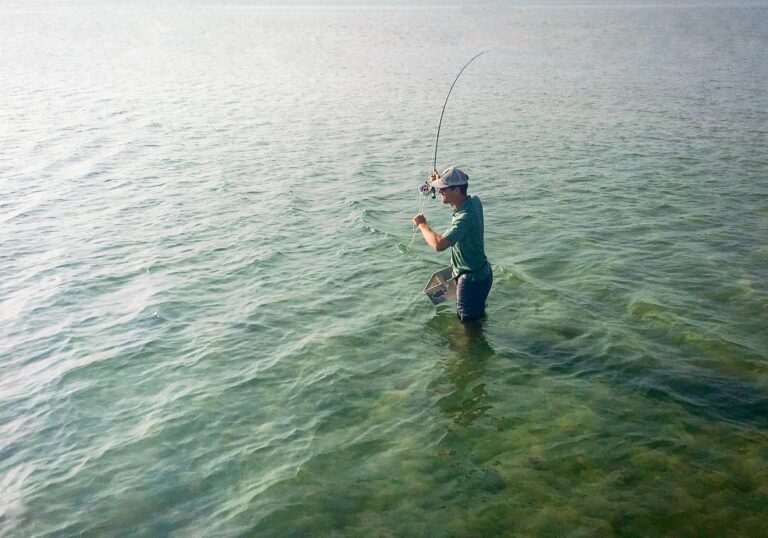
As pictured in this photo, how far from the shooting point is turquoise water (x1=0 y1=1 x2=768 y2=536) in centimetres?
725

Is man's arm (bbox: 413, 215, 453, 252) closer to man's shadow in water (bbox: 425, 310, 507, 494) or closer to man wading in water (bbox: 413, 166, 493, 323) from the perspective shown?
man wading in water (bbox: 413, 166, 493, 323)

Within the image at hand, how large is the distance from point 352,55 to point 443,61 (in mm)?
8821

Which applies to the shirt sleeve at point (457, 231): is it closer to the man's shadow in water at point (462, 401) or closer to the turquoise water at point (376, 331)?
the man's shadow in water at point (462, 401)

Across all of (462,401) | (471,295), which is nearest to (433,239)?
(471,295)

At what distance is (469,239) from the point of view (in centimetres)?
948

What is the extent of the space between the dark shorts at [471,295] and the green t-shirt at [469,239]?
100 mm

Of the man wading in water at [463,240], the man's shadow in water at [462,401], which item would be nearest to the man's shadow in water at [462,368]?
the man's shadow in water at [462,401]

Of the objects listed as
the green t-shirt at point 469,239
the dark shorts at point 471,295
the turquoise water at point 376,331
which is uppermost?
the green t-shirt at point 469,239

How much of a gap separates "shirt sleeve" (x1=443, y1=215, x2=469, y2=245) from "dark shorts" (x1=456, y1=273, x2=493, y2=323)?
808 millimetres

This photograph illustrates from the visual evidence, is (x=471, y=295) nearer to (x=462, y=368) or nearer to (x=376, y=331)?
(x=462, y=368)

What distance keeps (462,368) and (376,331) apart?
1892 mm

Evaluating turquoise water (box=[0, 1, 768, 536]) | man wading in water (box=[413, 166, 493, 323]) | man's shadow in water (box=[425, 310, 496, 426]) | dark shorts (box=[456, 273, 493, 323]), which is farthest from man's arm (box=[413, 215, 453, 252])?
turquoise water (box=[0, 1, 768, 536])

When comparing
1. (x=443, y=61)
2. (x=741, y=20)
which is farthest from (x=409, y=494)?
(x=741, y=20)

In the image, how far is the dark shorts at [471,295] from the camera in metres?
9.84
